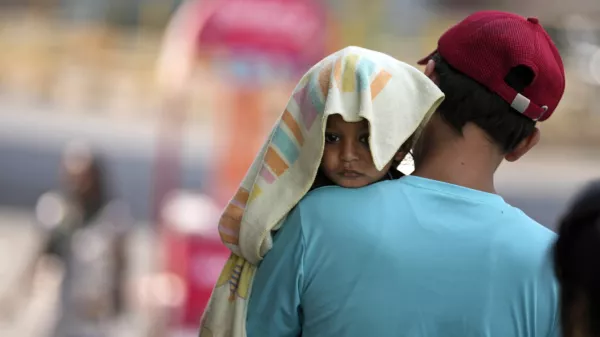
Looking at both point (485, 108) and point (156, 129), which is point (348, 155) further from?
point (156, 129)

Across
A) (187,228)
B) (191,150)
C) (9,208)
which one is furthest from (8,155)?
(187,228)

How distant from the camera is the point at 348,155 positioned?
5.20 ft

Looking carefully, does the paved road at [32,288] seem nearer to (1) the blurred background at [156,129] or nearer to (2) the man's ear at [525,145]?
(1) the blurred background at [156,129]

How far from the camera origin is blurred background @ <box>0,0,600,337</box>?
5.63 m

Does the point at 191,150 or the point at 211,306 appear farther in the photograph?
the point at 191,150

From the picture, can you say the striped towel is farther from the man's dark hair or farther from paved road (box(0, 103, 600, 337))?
paved road (box(0, 103, 600, 337))

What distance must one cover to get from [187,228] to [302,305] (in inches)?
165

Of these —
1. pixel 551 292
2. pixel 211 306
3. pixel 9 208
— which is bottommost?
pixel 9 208

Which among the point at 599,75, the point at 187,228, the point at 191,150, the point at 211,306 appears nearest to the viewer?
the point at 211,306

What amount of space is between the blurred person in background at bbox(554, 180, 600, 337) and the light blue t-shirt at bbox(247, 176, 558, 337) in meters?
0.44

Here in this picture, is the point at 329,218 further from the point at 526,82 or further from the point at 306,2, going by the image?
the point at 306,2

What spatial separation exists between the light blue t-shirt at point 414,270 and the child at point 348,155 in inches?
1.9

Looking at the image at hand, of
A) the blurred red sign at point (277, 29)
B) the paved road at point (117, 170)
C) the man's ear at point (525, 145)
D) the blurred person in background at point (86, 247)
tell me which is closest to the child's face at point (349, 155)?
the man's ear at point (525, 145)

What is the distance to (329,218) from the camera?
1544 millimetres
